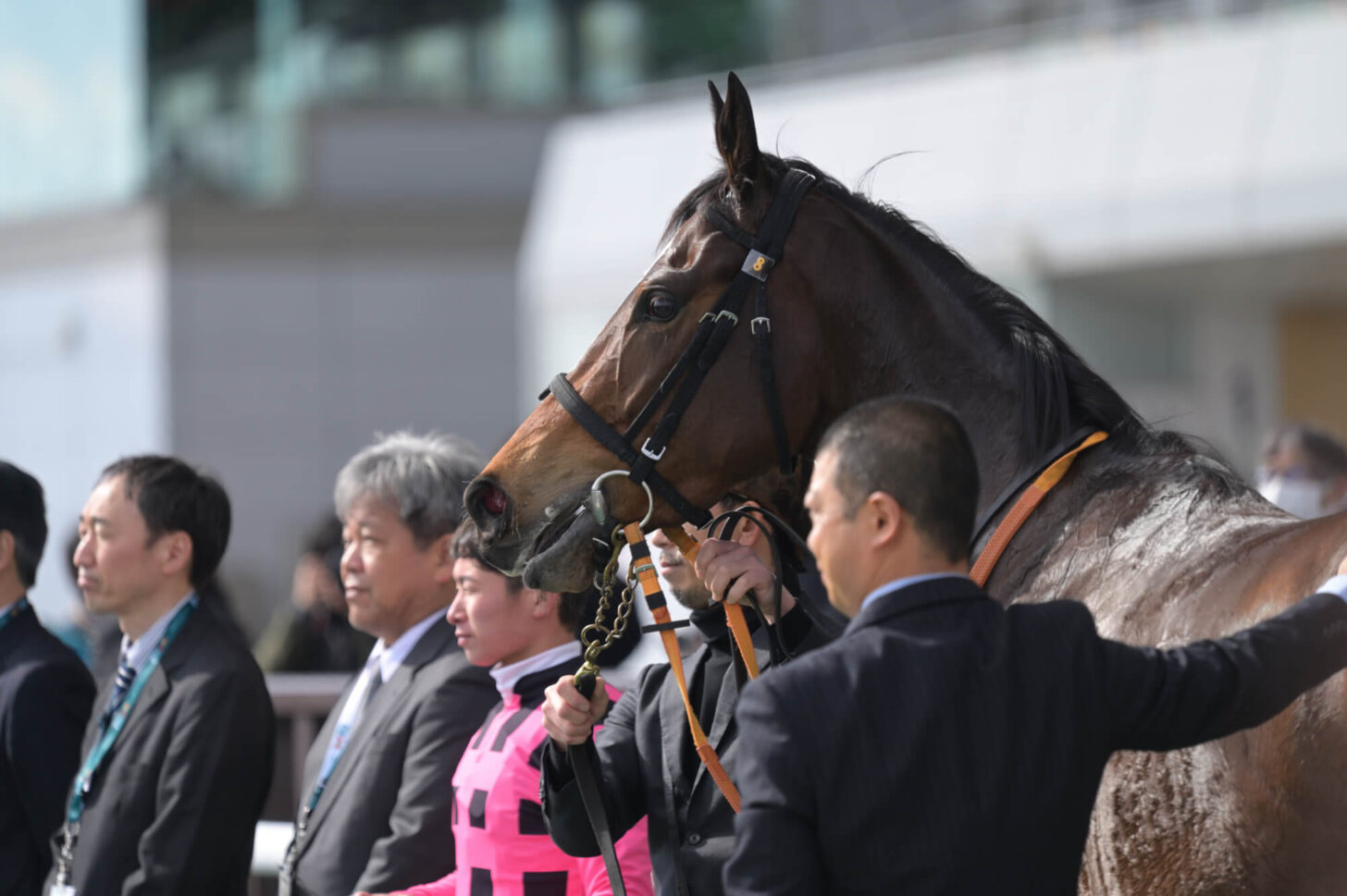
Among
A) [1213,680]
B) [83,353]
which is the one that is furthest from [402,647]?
[83,353]

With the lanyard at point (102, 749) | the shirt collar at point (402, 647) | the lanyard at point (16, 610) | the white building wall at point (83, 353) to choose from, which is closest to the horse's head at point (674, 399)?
the shirt collar at point (402, 647)

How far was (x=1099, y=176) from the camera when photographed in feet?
29.8

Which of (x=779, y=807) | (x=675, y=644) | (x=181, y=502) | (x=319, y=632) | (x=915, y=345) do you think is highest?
(x=915, y=345)

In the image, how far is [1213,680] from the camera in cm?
184

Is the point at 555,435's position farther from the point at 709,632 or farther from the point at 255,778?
the point at 255,778

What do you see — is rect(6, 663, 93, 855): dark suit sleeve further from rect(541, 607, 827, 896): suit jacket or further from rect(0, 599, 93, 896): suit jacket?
rect(541, 607, 827, 896): suit jacket

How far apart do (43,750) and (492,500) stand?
5.14 feet

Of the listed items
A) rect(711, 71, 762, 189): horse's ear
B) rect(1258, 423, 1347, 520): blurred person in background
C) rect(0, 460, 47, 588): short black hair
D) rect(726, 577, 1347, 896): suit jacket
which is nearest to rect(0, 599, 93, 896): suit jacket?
rect(0, 460, 47, 588): short black hair

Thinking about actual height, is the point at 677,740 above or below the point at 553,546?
below

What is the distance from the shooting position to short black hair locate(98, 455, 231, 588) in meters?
3.60

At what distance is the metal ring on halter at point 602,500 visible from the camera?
2611 mm

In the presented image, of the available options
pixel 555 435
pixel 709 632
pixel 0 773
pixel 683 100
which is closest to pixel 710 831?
pixel 709 632

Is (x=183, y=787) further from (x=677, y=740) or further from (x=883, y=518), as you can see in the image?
(x=883, y=518)

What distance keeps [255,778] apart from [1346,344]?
32.5ft
